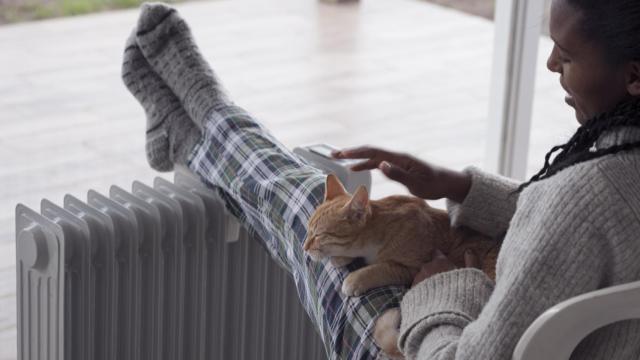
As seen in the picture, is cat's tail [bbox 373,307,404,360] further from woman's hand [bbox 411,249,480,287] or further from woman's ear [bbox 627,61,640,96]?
woman's ear [bbox 627,61,640,96]

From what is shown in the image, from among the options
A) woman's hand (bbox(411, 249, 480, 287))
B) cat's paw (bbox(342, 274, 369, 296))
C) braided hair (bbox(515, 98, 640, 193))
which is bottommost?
cat's paw (bbox(342, 274, 369, 296))

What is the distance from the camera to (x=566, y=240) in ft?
3.44

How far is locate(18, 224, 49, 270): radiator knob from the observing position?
5.31ft

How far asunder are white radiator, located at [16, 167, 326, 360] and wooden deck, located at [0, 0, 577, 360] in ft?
2.28

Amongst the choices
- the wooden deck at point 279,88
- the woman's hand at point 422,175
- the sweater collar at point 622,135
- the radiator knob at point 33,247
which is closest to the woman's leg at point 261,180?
the woman's hand at point 422,175

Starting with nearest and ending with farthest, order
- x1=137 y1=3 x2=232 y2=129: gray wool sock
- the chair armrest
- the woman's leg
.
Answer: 1. the chair armrest
2. the woman's leg
3. x1=137 y1=3 x2=232 y2=129: gray wool sock

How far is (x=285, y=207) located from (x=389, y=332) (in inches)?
13.4

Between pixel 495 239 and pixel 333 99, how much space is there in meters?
2.11

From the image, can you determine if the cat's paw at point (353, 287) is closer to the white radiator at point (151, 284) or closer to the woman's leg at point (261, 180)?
the woman's leg at point (261, 180)

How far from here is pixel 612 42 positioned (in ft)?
3.46

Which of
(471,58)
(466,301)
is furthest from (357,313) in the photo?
(471,58)

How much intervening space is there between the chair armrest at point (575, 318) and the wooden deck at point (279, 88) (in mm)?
1602

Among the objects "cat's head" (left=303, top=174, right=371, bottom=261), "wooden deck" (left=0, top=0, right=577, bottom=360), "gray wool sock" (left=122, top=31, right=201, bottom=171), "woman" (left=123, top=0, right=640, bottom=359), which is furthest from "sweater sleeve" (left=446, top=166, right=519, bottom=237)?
"wooden deck" (left=0, top=0, right=577, bottom=360)

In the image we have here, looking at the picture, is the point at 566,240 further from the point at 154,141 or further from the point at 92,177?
the point at 92,177
